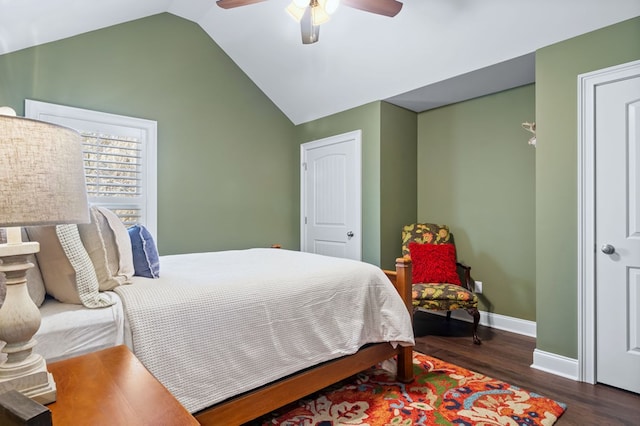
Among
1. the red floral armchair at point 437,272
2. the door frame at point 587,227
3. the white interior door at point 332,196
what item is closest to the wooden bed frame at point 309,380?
the red floral armchair at point 437,272

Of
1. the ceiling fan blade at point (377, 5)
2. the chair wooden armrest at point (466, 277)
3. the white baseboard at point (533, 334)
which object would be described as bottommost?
the white baseboard at point (533, 334)

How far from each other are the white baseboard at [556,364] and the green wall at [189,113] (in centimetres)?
296

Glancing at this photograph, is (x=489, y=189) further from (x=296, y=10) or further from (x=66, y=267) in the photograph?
(x=66, y=267)

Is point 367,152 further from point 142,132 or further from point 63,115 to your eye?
point 63,115

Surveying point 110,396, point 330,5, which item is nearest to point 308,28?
point 330,5

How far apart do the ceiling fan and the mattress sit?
1.94 meters

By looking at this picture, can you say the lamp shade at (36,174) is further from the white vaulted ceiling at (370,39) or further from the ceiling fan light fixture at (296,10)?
the white vaulted ceiling at (370,39)

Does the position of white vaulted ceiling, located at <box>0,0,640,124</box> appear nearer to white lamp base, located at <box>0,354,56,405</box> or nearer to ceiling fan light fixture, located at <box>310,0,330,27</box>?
ceiling fan light fixture, located at <box>310,0,330,27</box>

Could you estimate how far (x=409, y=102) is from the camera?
387cm

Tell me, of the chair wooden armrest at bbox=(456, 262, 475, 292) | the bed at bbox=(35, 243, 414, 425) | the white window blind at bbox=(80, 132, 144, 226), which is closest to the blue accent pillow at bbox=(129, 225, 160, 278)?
the bed at bbox=(35, 243, 414, 425)

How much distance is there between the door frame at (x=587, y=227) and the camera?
240cm

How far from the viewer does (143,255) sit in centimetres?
181

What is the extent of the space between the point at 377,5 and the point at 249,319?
2.07m

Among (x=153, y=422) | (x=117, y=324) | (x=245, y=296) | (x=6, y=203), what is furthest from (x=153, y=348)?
(x=6, y=203)
